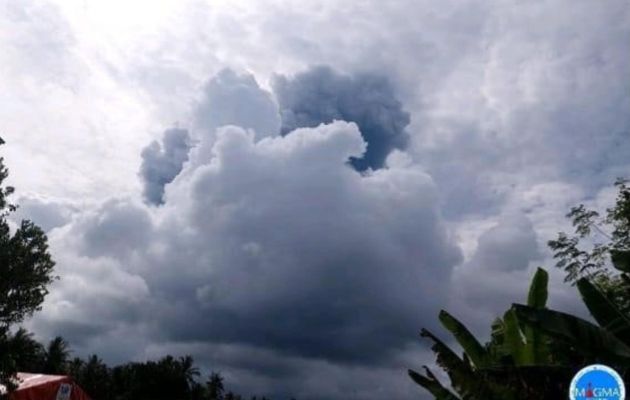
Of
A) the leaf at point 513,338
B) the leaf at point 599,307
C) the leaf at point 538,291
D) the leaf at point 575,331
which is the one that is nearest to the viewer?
the leaf at point 575,331

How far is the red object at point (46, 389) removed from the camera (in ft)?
67.2

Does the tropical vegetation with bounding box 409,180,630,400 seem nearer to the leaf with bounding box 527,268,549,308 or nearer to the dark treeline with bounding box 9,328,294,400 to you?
the leaf with bounding box 527,268,549,308

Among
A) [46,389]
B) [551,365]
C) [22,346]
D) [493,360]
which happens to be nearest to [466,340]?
[493,360]

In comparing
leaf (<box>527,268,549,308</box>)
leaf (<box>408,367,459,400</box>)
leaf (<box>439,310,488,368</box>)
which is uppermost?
leaf (<box>527,268,549,308</box>)

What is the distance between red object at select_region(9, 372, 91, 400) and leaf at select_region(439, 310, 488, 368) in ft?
54.9

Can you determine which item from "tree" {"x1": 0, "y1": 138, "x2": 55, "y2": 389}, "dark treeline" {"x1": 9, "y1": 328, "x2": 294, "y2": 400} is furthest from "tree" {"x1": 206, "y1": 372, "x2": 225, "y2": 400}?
"tree" {"x1": 0, "y1": 138, "x2": 55, "y2": 389}

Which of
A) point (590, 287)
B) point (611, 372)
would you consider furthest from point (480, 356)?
point (611, 372)

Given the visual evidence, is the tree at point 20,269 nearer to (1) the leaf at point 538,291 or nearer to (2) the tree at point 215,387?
(1) the leaf at point 538,291

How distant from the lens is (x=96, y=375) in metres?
86.6

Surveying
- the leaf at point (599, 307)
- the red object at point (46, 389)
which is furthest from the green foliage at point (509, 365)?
the red object at point (46, 389)

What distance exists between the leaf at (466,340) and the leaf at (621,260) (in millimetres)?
1968

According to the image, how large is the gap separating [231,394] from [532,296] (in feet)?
368

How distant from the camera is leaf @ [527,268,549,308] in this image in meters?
7.95

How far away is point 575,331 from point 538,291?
203 cm
